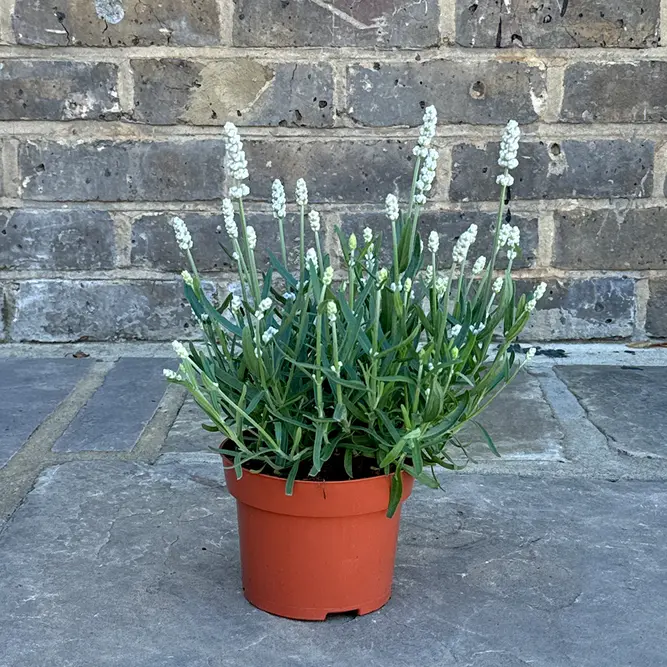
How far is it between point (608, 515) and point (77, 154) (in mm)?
1766

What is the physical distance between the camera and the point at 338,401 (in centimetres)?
127

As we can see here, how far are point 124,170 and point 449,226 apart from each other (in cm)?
94

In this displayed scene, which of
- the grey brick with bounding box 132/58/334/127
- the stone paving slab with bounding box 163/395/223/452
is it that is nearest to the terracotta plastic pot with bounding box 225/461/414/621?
the stone paving slab with bounding box 163/395/223/452

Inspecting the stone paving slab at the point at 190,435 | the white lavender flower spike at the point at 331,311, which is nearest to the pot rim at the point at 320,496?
the white lavender flower spike at the point at 331,311

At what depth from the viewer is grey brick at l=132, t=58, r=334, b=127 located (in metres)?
2.61

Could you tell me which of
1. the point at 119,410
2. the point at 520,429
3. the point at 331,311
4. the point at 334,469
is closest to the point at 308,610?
the point at 334,469

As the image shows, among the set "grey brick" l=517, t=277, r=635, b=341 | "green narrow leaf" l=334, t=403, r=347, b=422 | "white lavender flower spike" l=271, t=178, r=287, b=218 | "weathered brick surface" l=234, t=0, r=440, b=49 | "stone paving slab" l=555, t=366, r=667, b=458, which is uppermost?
"weathered brick surface" l=234, t=0, r=440, b=49

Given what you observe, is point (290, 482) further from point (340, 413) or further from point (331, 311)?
point (331, 311)

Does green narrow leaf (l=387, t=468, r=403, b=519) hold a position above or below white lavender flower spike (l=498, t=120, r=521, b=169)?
below

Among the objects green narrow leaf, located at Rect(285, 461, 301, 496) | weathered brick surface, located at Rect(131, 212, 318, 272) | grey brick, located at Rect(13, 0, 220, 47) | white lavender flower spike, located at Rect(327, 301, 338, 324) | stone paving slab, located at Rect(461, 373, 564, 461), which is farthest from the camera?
weathered brick surface, located at Rect(131, 212, 318, 272)

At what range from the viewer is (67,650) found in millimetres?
1271

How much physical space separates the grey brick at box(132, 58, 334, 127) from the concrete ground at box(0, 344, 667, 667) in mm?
804

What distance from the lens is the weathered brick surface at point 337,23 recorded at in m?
2.58

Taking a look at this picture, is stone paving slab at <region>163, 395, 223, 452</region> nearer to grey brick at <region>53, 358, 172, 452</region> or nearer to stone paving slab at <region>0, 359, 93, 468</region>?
grey brick at <region>53, 358, 172, 452</region>
